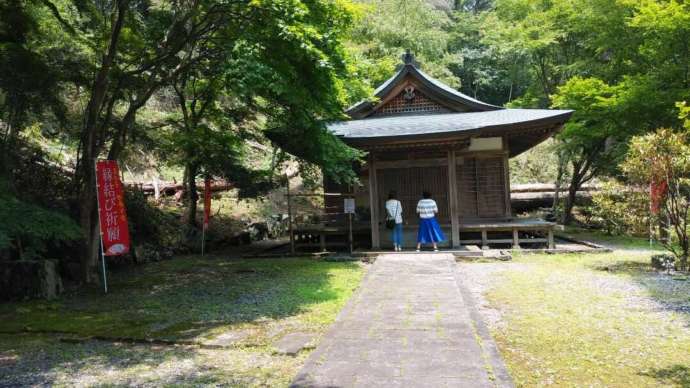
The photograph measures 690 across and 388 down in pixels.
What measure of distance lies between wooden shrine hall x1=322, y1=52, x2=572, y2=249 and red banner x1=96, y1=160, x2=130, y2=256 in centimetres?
557

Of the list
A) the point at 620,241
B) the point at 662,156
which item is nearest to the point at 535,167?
the point at 620,241

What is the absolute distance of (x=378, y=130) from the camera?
12.6 metres

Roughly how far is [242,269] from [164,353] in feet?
18.6

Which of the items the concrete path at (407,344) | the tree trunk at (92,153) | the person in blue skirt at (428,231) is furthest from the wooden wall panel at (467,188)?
the tree trunk at (92,153)

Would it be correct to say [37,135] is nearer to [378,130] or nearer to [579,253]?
[378,130]

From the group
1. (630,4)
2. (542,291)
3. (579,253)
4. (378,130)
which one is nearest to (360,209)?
(378,130)

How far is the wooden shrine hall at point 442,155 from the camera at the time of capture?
464 inches

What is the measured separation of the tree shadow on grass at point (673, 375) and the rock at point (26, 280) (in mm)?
8581

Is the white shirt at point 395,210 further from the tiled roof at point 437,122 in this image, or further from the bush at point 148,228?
the bush at point 148,228

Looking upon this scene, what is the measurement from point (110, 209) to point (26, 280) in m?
1.75

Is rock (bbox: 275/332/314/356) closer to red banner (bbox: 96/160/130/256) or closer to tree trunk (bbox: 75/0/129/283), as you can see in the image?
red banner (bbox: 96/160/130/256)

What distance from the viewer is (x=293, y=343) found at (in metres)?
4.86

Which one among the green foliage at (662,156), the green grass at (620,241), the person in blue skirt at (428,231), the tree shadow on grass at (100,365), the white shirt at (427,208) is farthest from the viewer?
the green grass at (620,241)

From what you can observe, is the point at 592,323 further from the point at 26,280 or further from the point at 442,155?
the point at 26,280
